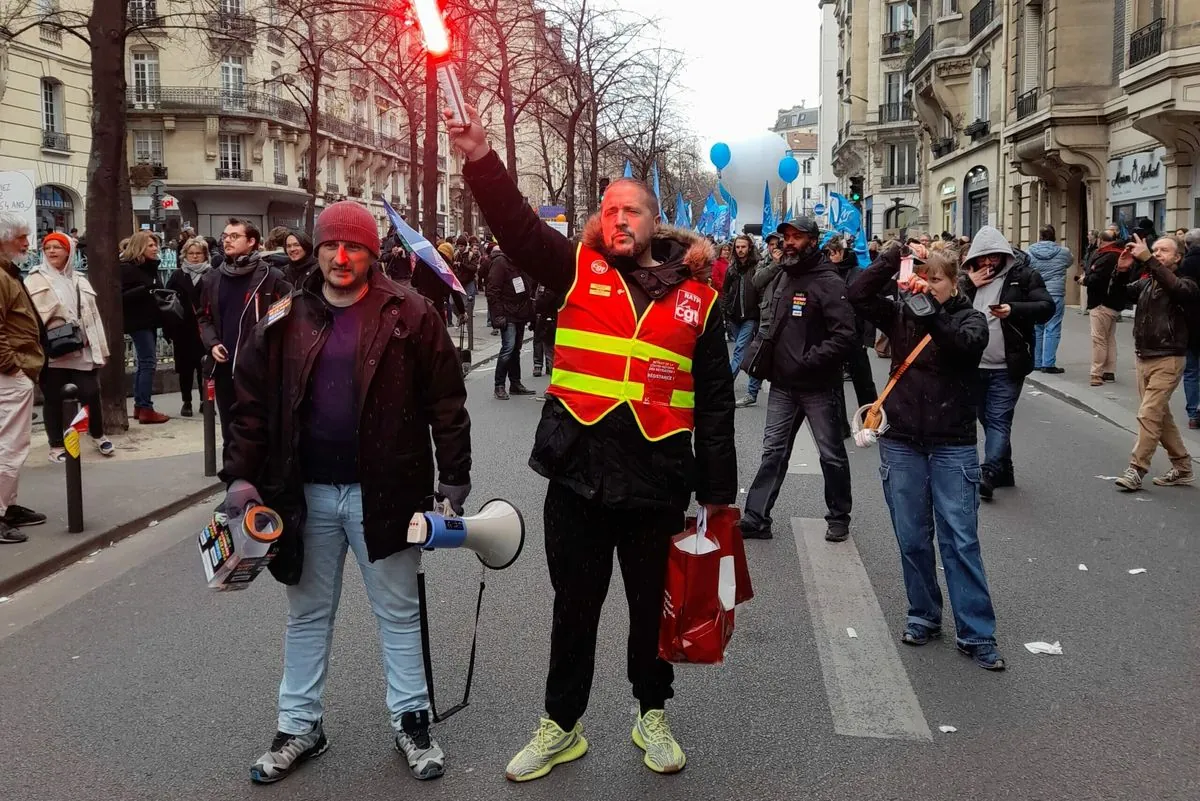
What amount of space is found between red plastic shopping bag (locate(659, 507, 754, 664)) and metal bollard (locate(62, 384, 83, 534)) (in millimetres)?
4656

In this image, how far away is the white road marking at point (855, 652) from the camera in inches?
169

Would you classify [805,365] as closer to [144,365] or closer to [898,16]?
[144,365]

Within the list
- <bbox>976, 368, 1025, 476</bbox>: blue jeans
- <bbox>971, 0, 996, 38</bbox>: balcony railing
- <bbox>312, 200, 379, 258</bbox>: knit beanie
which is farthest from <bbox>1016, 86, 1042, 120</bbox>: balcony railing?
<bbox>312, 200, 379, 258</bbox>: knit beanie

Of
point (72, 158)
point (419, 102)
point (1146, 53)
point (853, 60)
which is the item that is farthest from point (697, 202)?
point (1146, 53)

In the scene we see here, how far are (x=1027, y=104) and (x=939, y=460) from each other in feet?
89.9

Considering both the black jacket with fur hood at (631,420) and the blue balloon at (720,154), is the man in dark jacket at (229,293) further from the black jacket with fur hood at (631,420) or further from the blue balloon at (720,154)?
the blue balloon at (720,154)

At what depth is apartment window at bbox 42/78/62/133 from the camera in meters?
33.4

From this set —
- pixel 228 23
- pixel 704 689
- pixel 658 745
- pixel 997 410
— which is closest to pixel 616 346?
pixel 658 745

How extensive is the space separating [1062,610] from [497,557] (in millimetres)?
3296

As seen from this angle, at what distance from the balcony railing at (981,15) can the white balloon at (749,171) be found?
823cm

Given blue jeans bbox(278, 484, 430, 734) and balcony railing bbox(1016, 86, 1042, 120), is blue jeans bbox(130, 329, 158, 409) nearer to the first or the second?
blue jeans bbox(278, 484, 430, 734)

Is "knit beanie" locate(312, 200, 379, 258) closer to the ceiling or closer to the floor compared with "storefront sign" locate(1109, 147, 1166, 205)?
closer to the floor

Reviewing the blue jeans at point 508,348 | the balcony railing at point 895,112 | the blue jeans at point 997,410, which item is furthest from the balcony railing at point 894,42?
the blue jeans at point 997,410

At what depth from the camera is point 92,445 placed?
1030cm
